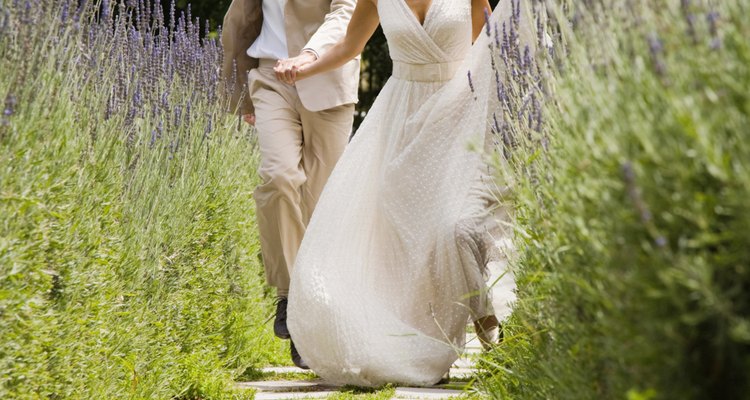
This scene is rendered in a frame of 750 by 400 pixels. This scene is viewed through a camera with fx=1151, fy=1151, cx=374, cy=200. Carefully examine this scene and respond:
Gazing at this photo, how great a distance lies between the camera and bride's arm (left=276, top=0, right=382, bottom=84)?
17.7ft

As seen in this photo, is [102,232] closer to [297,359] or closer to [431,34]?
[431,34]

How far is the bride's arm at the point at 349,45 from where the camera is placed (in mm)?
5406

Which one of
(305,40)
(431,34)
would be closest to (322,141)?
(305,40)

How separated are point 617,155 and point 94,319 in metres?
2.03

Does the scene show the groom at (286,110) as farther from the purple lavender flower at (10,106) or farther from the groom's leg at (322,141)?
the purple lavender flower at (10,106)

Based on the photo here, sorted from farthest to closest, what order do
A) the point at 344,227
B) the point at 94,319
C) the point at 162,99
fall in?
A: the point at 344,227 < the point at 162,99 < the point at 94,319

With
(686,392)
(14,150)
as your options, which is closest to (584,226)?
(686,392)

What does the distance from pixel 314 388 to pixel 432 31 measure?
66.1 inches

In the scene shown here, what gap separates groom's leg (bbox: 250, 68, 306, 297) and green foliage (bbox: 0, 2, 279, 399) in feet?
1.03

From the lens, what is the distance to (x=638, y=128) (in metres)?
1.61

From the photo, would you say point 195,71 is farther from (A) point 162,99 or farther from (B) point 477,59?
(B) point 477,59

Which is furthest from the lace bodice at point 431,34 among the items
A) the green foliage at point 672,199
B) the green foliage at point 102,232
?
the green foliage at point 672,199

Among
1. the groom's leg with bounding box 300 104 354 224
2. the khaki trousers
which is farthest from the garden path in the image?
the groom's leg with bounding box 300 104 354 224

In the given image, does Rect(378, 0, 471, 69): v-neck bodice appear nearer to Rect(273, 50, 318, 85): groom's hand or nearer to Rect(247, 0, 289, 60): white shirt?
Rect(273, 50, 318, 85): groom's hand
